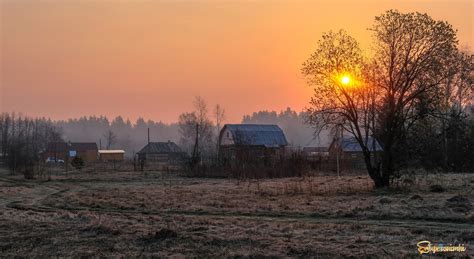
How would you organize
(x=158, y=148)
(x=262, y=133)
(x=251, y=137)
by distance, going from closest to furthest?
(x=251, y=137) < (x=262, y=133) < (x=158, y=148)

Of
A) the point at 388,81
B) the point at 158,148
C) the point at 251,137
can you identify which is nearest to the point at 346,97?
the point at 388,81

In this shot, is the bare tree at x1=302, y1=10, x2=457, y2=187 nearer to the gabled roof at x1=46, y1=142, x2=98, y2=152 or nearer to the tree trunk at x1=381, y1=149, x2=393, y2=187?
the tree trunk at x1=381, y1=149, x2=393, y2=187

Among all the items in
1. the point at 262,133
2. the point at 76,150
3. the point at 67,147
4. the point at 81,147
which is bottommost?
the point at 76,150

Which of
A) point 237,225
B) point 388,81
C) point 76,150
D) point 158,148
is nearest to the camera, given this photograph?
point 237,225

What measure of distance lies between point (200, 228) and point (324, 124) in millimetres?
14623

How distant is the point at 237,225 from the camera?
12.9 metres

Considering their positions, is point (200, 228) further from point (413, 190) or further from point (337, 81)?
point (337, 81)

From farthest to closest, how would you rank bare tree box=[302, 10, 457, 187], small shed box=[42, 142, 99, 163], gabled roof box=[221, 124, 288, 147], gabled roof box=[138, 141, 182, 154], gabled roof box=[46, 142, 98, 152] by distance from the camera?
gabled roof box=[138, 141, 182, 154], small shed box=[42, 142, 99, 163], gabled roof box=[46, 142, 98, 152], gabled roof box=[221, 124, 288, 147], bare tree box=[302, 10, 457, 187]

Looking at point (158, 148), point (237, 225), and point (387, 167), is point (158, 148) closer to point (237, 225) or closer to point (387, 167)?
point (387, 167)

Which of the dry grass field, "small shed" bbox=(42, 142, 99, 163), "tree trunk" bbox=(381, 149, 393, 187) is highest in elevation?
"small shed" bbox=(42, 142, 99, 163)

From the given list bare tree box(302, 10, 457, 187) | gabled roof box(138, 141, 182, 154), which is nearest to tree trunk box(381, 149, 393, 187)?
bare tree box(302, 10, 457, 187)

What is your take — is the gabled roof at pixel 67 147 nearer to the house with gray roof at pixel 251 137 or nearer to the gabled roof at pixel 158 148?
the gabled roof at pixel 158 148

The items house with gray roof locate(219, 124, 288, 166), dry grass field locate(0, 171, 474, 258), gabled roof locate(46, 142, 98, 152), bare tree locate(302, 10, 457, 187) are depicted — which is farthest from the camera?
gabled roof locate(46, 142, 98, 152)

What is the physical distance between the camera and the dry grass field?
9.71 meters
